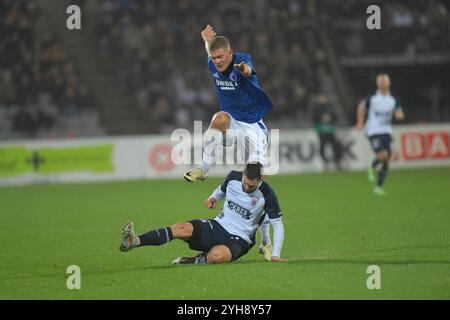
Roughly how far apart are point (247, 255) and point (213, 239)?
3.66 ft

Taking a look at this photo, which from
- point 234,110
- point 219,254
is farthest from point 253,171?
point 234,110

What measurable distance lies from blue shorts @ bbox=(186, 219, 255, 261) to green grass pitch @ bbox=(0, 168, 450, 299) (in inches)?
7.7

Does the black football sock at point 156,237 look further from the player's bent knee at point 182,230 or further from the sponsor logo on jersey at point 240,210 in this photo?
the sponsor logo on jersey at point 240,210

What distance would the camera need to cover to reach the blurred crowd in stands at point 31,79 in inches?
1008

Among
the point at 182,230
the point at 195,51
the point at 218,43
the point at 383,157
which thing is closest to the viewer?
the point at 182,230

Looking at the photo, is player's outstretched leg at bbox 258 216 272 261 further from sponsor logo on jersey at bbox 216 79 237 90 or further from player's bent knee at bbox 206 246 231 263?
sponsor logo on jersey at bbox 216 79 237 90

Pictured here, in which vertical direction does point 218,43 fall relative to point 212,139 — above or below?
above

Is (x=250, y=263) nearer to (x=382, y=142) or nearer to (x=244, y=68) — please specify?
(x=244, y=68)

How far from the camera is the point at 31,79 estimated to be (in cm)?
2623

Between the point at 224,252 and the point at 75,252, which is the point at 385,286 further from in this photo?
the point at 75,252

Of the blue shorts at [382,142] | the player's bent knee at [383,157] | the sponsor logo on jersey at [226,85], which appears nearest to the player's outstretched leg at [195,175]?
the sponsor logo on jersey at [226,85]

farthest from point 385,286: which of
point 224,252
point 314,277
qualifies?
point 224,252

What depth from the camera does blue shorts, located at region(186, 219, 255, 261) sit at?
9.95 metres

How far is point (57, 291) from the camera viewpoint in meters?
8.68
